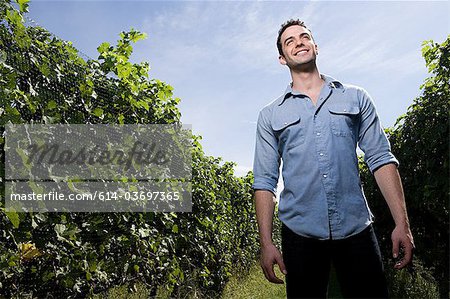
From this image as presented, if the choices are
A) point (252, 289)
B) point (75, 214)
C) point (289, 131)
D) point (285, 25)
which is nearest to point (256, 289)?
point (252, 289)

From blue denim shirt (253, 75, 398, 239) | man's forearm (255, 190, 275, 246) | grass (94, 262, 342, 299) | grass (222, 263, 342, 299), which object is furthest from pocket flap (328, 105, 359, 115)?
grass (222, 263, 342, 299)

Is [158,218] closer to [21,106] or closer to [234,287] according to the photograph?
[21,106]

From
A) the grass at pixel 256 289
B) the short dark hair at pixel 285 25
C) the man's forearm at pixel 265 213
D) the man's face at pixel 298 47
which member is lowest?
the grass at pixel 256 289

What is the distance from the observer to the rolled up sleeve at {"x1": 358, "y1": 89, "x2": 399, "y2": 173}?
217 cm

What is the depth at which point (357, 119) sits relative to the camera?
227 cm

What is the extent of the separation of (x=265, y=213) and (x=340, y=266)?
429 mm

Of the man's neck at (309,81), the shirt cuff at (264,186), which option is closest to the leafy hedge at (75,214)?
the shirt cuff at (264,186)

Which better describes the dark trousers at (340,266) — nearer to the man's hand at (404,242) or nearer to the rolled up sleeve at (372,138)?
the man's hand at (404,242)

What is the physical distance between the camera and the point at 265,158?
233 centimetres

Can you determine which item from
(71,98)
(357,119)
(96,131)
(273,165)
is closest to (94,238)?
(96,131)

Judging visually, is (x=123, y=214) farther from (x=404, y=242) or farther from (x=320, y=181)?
(x=404, y=242)

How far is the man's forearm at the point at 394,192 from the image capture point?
206 centimetres

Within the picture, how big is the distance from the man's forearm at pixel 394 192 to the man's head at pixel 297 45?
680 mm

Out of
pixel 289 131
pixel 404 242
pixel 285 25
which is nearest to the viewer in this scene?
pixel 404 242
